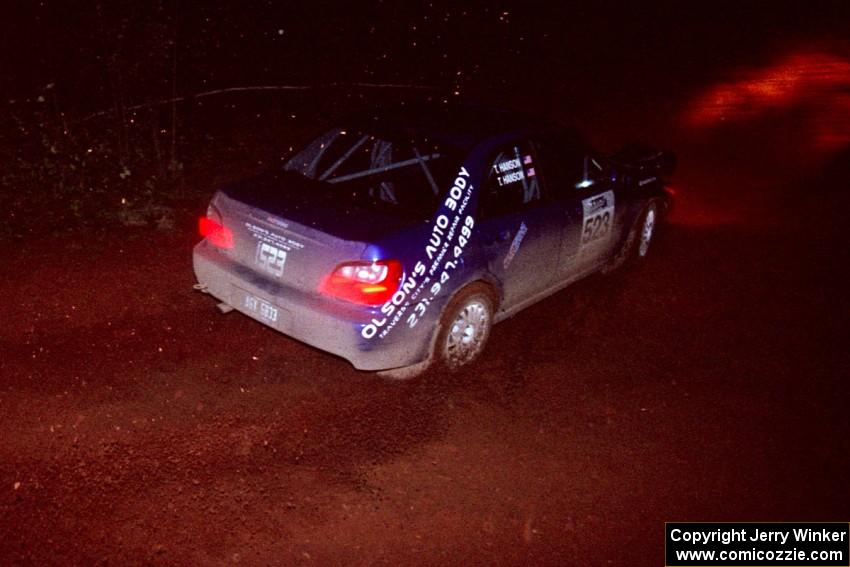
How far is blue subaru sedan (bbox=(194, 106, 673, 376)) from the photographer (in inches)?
160

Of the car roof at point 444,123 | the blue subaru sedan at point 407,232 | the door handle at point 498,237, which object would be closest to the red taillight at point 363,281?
the blue subaru sedan at point 407,232

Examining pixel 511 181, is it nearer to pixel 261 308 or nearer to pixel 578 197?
pixel 578 197

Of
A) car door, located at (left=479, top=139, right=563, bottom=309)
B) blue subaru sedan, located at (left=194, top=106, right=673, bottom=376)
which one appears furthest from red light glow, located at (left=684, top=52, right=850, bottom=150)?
car door, located at (left=479, top=139, right=563, bottom=309)

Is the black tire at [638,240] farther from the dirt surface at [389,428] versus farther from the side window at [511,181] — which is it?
the side window at [511,181]

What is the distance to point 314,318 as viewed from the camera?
160 inches

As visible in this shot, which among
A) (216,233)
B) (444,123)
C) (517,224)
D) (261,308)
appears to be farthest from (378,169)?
(261,308)

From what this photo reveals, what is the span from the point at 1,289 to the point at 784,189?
9.20 m

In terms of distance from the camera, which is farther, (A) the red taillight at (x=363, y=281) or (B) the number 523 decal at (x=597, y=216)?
(B) the number 523 decal at (x=597, y=216)

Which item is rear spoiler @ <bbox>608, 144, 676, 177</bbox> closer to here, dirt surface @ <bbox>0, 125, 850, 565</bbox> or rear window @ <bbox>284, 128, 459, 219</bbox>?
dirt surface @ <bbox>0, 125, 850, 565</bbox>

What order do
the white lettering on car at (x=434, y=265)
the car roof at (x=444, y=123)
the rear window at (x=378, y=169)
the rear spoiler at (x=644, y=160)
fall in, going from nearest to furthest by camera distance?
the white lettering on car at (x=434, y=265), the rear window at (x=378, y=169), the car roof at (x=444, y=123), the rear spoiler at (x=644, y=160)

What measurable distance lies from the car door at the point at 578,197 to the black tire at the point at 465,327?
85 centimetres

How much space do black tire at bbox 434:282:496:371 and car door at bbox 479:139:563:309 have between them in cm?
16

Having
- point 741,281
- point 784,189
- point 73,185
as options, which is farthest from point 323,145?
point 784,189

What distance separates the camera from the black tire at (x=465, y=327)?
180 inches
